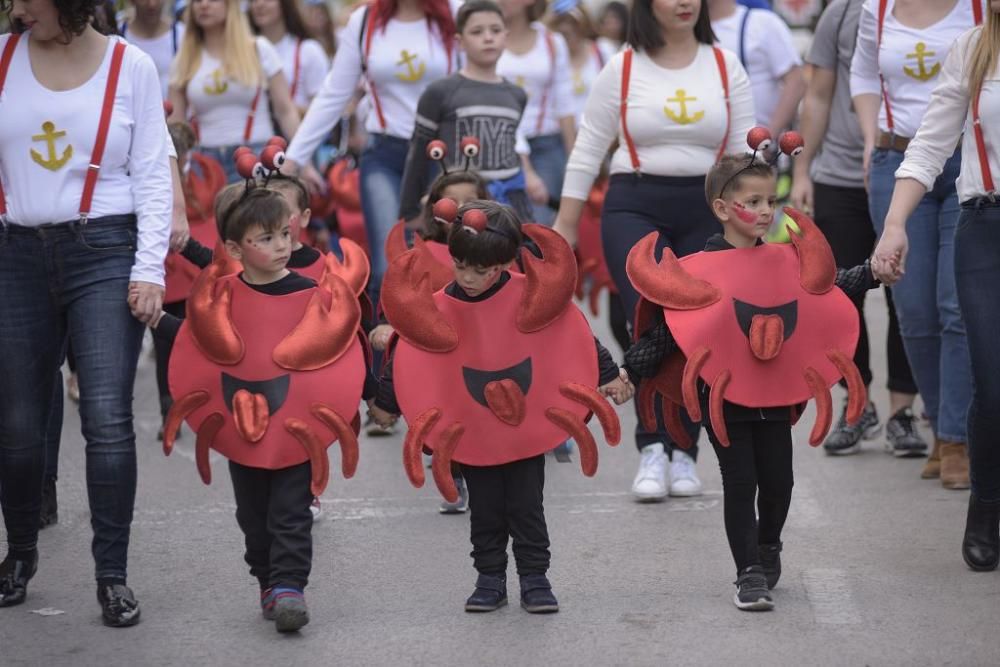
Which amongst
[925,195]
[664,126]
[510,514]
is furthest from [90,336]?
[925,195]

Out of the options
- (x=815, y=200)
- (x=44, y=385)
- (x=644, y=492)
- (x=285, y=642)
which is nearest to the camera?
(x=285, y=642)

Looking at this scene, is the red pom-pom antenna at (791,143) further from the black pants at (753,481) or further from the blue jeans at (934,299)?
the blue jeans at (934,299)

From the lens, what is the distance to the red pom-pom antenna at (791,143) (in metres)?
5.83

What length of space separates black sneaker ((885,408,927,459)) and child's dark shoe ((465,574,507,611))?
3.17 meters

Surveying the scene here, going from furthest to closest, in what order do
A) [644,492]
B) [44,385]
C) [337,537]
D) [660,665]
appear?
[644,492] → [337,537] → [44,385] → [660,665]

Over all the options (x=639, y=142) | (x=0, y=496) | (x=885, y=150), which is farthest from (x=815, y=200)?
(x=0, y=496)

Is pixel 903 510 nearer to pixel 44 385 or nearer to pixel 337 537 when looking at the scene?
pixel 337 537

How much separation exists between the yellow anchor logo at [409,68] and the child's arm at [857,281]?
11.4 ft

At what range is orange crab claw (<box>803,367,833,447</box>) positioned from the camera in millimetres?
5738

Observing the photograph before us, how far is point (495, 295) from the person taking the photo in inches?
225

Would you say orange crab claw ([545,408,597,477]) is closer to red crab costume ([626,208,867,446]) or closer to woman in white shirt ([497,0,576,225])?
red crab costume ([626,208,867,446])

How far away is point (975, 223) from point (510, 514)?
1.87 metres

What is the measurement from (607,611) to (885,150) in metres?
2.79

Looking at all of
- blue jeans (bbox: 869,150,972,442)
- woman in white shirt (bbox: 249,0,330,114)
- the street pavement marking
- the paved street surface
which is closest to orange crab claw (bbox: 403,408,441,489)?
the paved street surface
